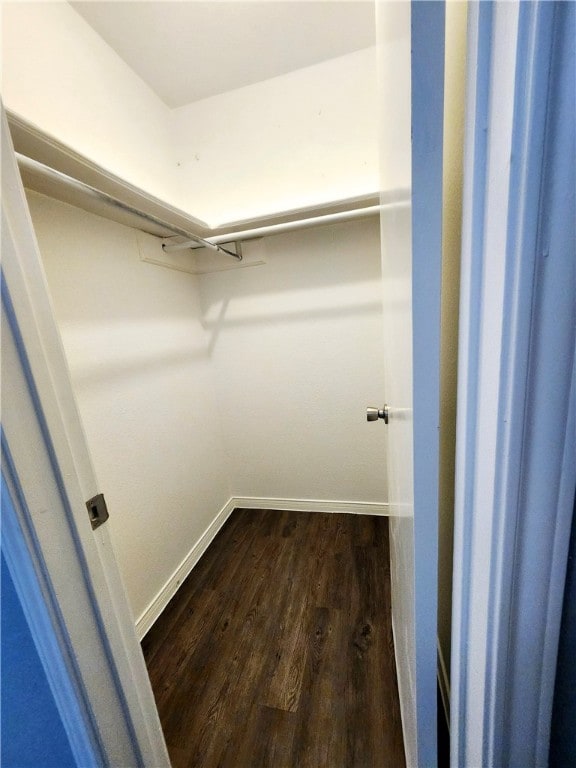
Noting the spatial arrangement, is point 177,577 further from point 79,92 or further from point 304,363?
point 79,92

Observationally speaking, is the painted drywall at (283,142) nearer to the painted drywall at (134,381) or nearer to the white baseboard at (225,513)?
the painted drywall at (134,381)

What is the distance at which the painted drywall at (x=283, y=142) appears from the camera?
1.54 meters

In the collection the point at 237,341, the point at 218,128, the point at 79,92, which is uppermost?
the point at 218,128

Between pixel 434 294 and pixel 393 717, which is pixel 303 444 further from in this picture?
pixel 434 294

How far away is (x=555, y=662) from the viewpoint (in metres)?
0.39

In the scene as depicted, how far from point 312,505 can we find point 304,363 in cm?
105

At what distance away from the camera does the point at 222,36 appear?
4.37 feet

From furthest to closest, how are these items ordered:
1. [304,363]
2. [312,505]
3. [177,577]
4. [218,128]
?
1. [312,505]
2. [304,363]
3. [218,128]
4. [177,577]

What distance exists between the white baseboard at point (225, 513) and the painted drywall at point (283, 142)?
1.92 m

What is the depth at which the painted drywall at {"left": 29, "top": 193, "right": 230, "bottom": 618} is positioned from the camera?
1.14m

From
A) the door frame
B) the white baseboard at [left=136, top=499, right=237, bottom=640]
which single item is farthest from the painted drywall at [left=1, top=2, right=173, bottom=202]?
the white baseboard at [left=136, top=499, right=237, bottom=640]

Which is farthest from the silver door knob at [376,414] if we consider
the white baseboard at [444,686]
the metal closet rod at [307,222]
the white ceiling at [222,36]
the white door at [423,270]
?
the white ceiling at [222,36]

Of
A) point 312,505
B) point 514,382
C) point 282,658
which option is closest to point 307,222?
point 514,382

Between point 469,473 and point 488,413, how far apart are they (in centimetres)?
10
